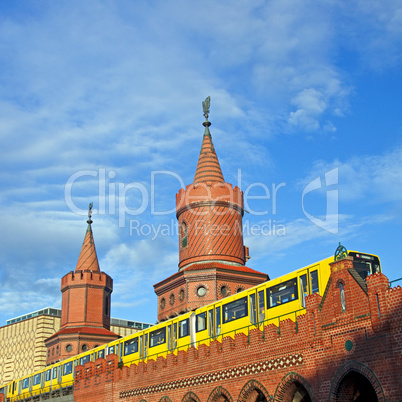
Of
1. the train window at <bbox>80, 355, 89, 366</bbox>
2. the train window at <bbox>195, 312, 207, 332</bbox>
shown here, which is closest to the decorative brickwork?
the train window at <bbox>195, 312, 207, 332</bbox>

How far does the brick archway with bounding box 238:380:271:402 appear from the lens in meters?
21.2

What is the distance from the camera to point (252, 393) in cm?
2175

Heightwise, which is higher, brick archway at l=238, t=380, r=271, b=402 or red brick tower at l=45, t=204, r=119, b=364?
red brick tower at l=45, t=204, r=119, b=364

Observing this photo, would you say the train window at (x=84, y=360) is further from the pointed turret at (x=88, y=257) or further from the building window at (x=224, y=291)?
the pointed turret at (x=88, y=257)

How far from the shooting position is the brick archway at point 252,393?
21198 mm

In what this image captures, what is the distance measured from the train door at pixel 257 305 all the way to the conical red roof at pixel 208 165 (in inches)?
654

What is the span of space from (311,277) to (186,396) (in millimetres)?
8734

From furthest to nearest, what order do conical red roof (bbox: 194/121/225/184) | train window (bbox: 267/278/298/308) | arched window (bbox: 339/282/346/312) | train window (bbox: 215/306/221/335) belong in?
1. conical red roof (bbox: 194/121/225/184)
2. train window (bbox: 215/306/221/335)
3. train window (bbox: 267/278/298/308)
4. arched window (bbox: 339/282/346/312)

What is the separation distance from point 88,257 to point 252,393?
28.1 meters

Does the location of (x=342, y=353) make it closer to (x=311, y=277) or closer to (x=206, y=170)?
(x=311, y=277)

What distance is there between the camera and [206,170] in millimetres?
39719

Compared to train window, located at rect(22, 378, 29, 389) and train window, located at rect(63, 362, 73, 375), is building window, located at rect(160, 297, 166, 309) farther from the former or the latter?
train window, located at rect(22, 378, 29, 389)

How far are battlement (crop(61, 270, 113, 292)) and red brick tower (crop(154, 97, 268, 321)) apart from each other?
363 inches

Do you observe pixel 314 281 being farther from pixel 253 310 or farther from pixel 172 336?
pixel 172 336
